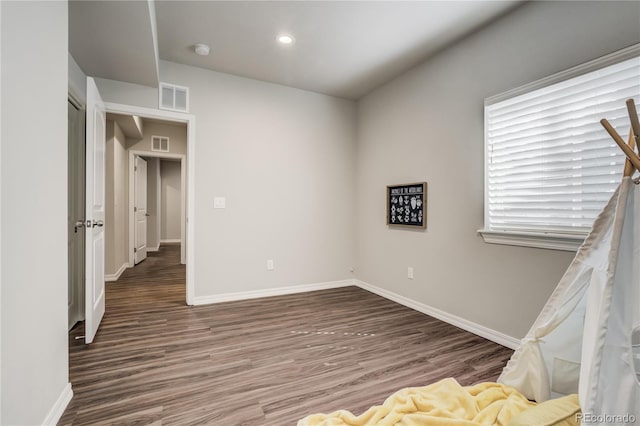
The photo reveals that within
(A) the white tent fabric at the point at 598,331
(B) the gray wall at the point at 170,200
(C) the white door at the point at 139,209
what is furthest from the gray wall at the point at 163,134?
(A) the white tent fabric at the point at 598,331

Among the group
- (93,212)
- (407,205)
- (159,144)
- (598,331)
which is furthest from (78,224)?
(159,144)

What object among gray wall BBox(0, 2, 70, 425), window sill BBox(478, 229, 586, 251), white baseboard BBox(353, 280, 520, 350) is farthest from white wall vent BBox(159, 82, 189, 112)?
window sill BBox(478, 229, 586, 251)

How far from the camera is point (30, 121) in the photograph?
4.19 feet

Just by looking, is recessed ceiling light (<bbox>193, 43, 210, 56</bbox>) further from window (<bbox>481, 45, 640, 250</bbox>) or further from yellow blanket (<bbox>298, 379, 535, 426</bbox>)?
yellow blanket (<bbox>298, 379, 535, 426</bbox>)

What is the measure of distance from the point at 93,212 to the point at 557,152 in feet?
11.6

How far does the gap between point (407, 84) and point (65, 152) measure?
3.17m

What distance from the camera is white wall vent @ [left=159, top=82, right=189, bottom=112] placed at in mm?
3230

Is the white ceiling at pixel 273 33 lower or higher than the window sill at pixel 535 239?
higher

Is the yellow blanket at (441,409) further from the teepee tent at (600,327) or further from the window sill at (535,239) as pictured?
the window sill at (535,239)

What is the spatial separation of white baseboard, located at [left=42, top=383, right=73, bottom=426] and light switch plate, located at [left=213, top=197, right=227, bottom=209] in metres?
2.09

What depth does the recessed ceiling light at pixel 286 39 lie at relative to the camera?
2.75m

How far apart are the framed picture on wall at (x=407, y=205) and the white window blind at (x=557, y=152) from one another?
726 mm

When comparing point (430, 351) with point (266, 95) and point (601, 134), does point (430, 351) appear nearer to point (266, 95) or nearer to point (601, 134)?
point (601, 134)

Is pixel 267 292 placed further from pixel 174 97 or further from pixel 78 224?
pixel 174 97
